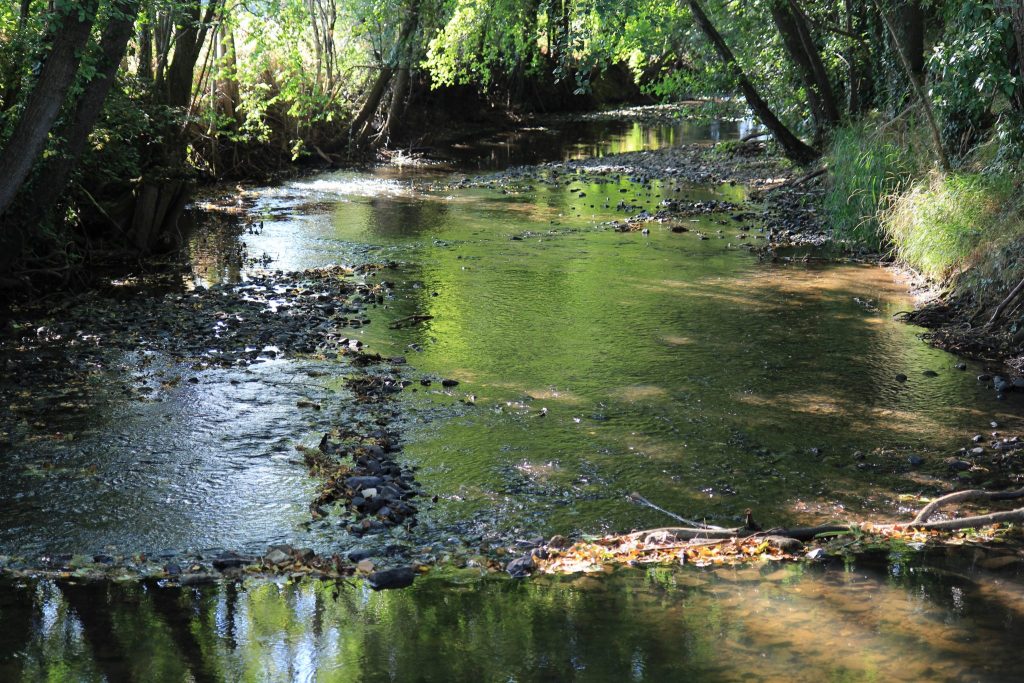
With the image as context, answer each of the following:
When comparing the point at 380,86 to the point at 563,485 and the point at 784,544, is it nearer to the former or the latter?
the point at 563,485

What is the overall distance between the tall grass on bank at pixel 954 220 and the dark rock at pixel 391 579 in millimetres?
7664

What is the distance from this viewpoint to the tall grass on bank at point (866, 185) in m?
13.5

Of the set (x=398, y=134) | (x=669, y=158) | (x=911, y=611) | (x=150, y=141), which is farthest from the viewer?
(x=398, y=134)

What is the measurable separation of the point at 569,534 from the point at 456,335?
4479 millimetres

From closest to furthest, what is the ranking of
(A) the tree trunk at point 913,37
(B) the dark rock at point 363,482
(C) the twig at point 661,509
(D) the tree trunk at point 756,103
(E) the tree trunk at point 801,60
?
1. (C) the twig at point 661,509
2. (B) the dark rock at point 363,482
3. (A) the tree trunk at point 913,37
4. (E) the tree trunk at point 801,60
5. (D) the tree trunk at point 756,103

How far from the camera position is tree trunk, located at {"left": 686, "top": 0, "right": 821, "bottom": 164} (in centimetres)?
1942

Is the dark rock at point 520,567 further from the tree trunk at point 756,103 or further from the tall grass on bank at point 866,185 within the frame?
the tree trunk at point 756,103

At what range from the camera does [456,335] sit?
9.89 meters

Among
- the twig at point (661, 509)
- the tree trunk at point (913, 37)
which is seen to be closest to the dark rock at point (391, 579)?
the twig at point (661, 509)

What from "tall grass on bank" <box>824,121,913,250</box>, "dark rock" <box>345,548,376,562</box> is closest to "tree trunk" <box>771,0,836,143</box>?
"tall grass on bank" <box>824,121,913,250</box>

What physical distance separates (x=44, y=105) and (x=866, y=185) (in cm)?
1038

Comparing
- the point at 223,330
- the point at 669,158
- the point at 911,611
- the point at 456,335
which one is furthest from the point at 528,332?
the point at 669,158

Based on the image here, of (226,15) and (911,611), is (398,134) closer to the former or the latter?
(226,15)

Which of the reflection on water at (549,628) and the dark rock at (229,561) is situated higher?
the dark rock at (229,561)
